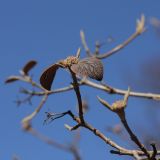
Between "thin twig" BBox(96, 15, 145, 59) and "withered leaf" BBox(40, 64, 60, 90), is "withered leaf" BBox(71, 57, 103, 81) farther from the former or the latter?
"thin twig" BBox(96, 15, 145, 59)

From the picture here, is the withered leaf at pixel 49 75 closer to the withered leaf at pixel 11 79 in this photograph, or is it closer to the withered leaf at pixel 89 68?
the withered leaf at pixel 89 68

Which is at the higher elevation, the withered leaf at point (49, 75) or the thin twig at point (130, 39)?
the thin twig at point (130, 39)

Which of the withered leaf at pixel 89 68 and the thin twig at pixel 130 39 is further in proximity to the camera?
the thin twig at pixel 130 39

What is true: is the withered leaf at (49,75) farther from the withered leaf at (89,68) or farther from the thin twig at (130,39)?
the thin twig at (130,39)

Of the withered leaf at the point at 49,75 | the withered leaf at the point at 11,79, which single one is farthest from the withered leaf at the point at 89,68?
the withered leaf at the point at 11,79

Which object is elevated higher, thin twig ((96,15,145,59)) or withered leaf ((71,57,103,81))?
thin twig ((96,15,145,59))

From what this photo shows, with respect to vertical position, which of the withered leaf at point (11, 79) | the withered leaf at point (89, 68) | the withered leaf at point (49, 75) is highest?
the withered leaf at point (11, 79)

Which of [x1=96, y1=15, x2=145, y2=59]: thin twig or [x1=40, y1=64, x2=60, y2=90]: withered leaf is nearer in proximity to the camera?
[x1=40, y1=64, x2=60, y2=90]: withered leaf

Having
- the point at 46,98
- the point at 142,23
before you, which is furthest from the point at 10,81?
the point at 142,23

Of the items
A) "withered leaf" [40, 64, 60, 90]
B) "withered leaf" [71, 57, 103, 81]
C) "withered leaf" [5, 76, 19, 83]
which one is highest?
"withered leaf" [5, 76, 19, 83]

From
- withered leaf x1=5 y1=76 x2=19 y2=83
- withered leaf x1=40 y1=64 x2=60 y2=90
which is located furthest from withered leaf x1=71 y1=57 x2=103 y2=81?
withered leaf x1=5 y1=76 x2=19 y2=83
